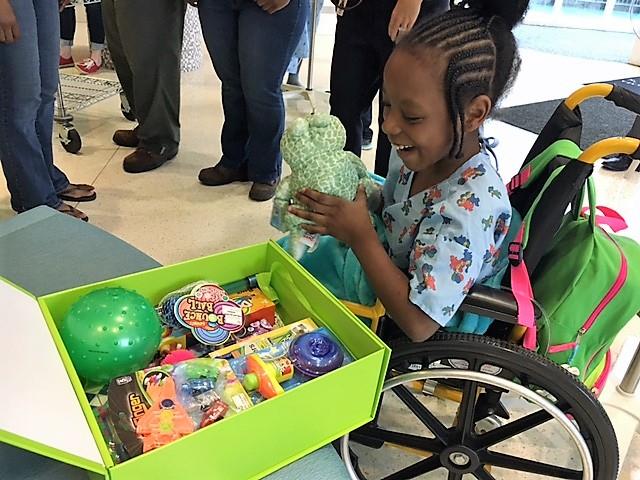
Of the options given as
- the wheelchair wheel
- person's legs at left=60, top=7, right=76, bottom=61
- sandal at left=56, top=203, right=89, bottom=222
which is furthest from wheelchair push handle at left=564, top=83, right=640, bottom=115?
person's legs at left=60, top=7, right=76, bottom=61

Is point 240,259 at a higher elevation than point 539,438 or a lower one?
higher

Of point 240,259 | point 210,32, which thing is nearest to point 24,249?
point 240,259

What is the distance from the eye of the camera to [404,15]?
1475 millimetres

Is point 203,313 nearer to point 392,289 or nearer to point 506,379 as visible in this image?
point 392,289

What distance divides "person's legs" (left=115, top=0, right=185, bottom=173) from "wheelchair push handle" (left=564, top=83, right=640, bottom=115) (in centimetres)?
146

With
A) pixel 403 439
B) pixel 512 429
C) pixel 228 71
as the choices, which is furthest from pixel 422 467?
pixel 228 71

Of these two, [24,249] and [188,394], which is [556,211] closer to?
[188,394]

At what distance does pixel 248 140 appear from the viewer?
2.23m

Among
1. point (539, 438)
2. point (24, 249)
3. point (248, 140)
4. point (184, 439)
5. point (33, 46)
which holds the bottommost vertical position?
point (539, 438)

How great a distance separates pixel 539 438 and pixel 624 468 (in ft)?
0.58

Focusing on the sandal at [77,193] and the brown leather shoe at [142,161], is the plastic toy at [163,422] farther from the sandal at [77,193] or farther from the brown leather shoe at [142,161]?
the brown leather shoe at [142,161]

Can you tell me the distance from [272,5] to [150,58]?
0.60m

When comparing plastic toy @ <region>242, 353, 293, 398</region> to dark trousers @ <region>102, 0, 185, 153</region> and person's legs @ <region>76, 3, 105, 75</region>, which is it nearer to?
dark trousers @ <region>102, 0, 185, 153</region>

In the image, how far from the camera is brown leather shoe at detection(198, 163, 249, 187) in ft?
7.48
